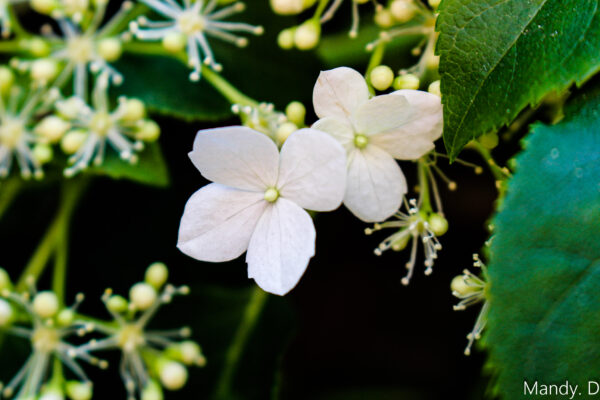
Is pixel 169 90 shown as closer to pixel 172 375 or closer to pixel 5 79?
pixel 5 79

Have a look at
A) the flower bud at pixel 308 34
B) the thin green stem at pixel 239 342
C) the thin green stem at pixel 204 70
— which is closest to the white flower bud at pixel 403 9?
the flower bud at pixel 308 34

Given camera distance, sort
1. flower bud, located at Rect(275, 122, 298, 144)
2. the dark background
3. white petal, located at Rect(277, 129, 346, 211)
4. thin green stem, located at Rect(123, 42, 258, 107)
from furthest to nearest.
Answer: the dark background → thin green stem, located at Rect(123, 42, 258, 107) → flower bud, located at Rect(275, 122, 298, 144) → white petal, located at Rect(277, 129, 346, 211)

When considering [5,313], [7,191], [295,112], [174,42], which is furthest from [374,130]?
[7,191]

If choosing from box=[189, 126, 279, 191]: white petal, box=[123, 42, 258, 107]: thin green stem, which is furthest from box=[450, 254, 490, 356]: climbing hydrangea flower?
box=[123, 42, 258, 107]: thin green stem

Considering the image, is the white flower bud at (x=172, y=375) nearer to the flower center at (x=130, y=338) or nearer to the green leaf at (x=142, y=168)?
the flower center at (x=130, y=338)

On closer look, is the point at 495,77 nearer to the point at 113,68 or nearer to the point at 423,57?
the point at 423,57

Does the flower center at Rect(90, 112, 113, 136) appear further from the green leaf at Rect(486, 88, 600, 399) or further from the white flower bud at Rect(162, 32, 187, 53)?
the green leaf at Rect(486, 88, 600, 399)

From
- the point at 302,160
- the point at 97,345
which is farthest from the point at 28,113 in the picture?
the point at 302,160
